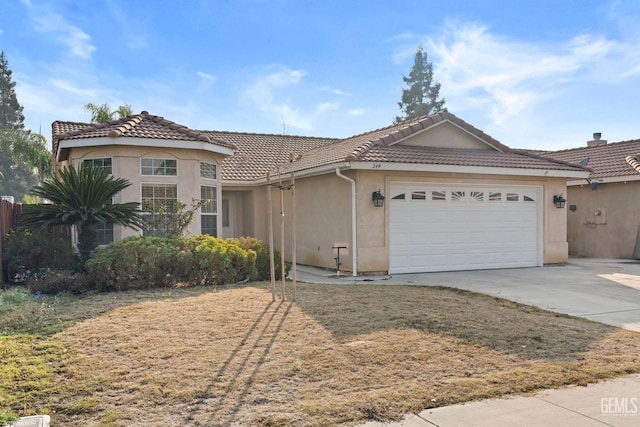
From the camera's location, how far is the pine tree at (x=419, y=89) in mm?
50188

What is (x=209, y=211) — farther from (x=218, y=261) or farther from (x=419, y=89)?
(x=419, y=89)

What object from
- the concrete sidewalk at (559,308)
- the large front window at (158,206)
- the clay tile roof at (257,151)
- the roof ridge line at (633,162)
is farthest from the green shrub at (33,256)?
the roof ridge line at (633,162)

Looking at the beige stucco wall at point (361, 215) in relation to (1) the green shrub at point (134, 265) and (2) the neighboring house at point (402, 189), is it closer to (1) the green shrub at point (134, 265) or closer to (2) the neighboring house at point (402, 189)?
(2) the neighboring house at point (402, 189)

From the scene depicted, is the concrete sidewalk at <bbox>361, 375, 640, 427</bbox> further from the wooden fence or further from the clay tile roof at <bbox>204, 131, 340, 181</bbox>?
the clay tile roof at <bbox>204, 131, 340, 181</bbox>

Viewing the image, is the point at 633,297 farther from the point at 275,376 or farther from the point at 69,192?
the point at 69,192

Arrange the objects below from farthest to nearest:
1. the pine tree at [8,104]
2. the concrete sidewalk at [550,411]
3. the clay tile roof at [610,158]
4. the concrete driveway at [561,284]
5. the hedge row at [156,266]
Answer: the pine tree at [8,104], the clay tile roof at [610,158], the hedge row at [156,266], the concrete driveway at [561,284], the concrete sidewalk at [550,411]

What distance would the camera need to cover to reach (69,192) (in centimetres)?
1051

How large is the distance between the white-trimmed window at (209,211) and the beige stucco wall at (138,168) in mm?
326

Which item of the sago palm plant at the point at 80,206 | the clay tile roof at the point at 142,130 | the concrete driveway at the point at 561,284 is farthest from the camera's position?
the clay tile roof at the point at 142,130

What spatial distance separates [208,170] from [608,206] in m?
14.2

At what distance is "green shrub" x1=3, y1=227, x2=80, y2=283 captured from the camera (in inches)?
431

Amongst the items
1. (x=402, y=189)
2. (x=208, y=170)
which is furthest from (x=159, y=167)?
(x=402, y=189)

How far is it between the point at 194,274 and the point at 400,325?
4.94 meters

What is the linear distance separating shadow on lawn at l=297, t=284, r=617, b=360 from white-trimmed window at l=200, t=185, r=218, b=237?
512 centimetres
